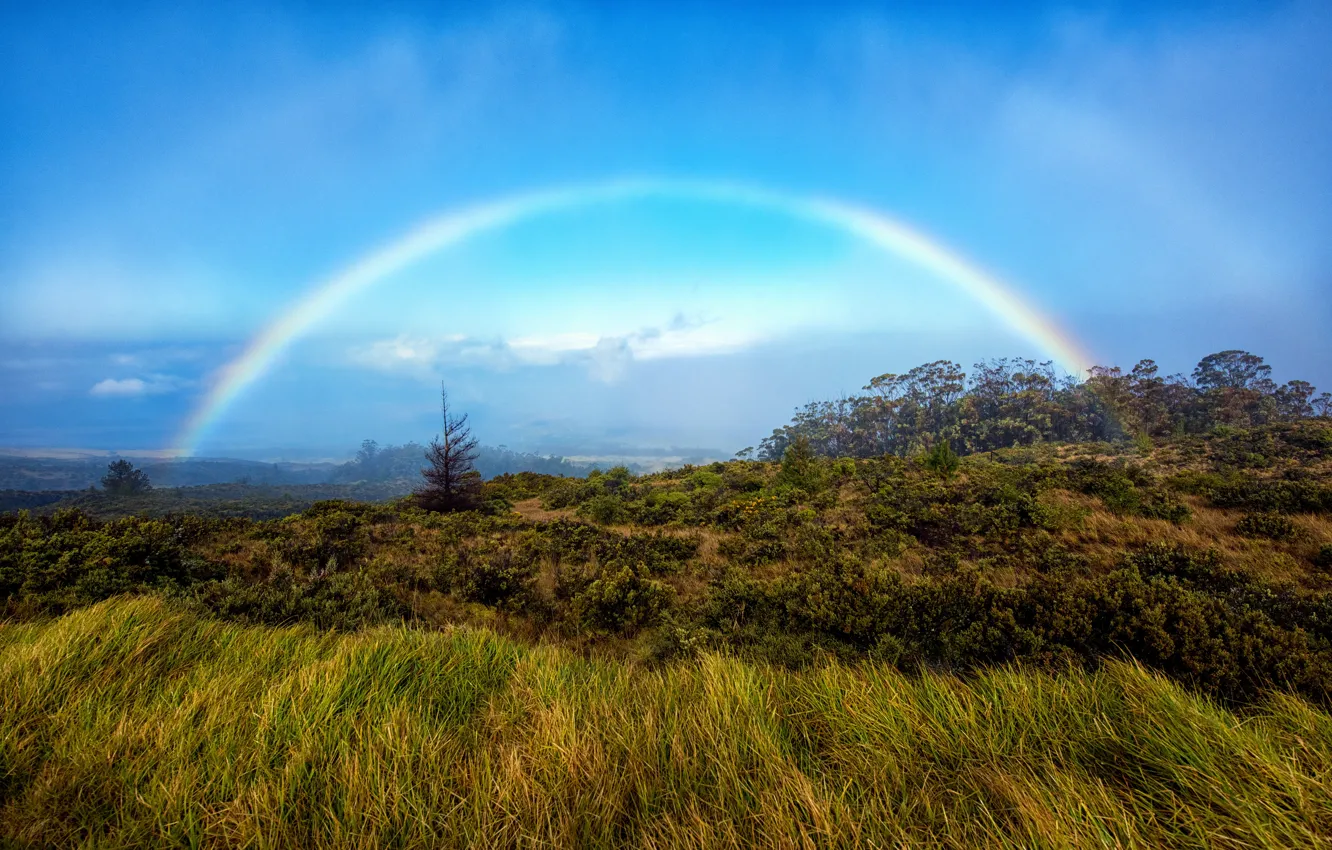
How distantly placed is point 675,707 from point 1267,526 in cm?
1234

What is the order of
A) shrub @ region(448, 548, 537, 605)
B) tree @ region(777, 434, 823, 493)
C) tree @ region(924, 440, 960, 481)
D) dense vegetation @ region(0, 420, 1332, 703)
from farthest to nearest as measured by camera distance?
tree @ region(777, 434, 823, 493) → tree @ region(924, 440, 960, 481) → shrub @ region(448, 548, 537, 605) → dense vegetation @ region(0, 420, 1332, 703)

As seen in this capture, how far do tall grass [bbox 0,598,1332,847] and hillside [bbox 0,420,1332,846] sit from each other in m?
0.02

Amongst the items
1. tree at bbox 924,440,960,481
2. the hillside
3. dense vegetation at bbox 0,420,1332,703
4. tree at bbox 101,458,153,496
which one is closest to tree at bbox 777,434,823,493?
dense vegetation at bbox 0,420,1332,703

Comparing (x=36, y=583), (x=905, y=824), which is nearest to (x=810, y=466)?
(x=905, y=824)

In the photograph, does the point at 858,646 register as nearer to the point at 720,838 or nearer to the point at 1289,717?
the point at 1289,717

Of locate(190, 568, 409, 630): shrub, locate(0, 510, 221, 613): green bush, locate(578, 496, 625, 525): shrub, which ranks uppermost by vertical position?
locate(0, 510, 221, 613): green bush

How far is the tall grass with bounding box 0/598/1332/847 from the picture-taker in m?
1.93

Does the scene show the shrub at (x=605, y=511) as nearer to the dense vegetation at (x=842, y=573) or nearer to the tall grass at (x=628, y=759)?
the dense vegetation at (x=842, y=573)

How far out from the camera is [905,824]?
2.01 m

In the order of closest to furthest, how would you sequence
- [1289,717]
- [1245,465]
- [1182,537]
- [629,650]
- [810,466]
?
1. [1289,717]
2. [629,650]
3. [1182,537]
4. [1245,465]
5. [810,466]

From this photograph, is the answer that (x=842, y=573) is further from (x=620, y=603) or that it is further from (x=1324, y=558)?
(x=1324, y=558)

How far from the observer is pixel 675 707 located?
2959mm

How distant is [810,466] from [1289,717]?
658 inches

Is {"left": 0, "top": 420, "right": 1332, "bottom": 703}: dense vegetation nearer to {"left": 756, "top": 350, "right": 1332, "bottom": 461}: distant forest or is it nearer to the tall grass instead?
the tall grass
